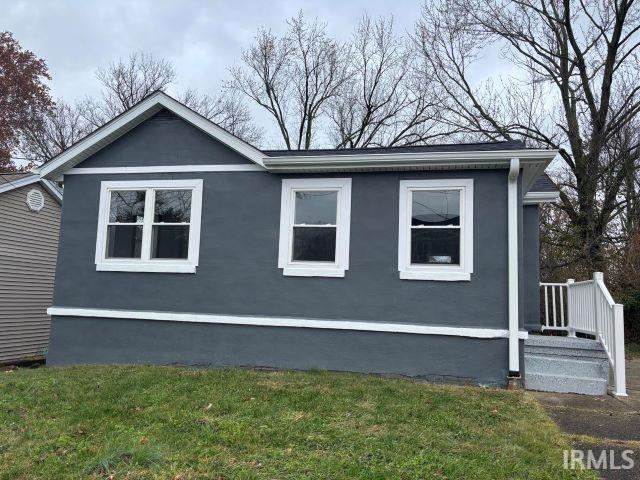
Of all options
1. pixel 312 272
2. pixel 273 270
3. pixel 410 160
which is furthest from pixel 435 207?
pixel 273 270

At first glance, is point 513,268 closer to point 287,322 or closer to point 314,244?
point 314,244

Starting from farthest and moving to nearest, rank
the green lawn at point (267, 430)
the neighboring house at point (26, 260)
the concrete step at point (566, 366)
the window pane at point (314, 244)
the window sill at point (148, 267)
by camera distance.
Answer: the neighboring house at point (26, 260)
the window sill at point (148, 267)
the window pane at point (314, 244)
the concrete step at point (566, 366)
the green lawn at point (267, 430)

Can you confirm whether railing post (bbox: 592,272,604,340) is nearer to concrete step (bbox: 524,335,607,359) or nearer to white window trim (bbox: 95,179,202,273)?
concrete step (bbox: 524,335,607,359)

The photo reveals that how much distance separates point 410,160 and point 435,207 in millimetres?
770

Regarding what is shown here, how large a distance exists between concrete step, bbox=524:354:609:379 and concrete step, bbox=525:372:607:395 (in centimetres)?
8

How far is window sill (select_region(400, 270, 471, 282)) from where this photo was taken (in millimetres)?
6676

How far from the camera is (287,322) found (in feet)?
23.5

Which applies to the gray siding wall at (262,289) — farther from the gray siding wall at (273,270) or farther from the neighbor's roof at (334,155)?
the neighbor's roof at (334,155)

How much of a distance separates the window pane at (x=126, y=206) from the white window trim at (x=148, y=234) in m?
0.08

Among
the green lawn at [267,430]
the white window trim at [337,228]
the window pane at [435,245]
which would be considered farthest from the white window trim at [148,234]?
the window pane at [435,245]

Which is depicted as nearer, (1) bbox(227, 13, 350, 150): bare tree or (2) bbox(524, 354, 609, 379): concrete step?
(2) bbox(524, 354, 609, 379): concrete step

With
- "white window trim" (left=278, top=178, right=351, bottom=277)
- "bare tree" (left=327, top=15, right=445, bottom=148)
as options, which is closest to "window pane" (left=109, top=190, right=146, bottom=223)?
"white window trim" (left=278, top=178, right=351, bottom=277)

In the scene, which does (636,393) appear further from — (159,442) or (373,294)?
(159,442)

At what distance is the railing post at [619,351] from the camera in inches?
237
